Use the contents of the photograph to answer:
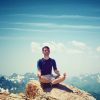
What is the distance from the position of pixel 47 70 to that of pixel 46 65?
506mm

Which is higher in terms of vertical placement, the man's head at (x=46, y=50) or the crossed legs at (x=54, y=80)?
the man's head at (x=46, y=50)

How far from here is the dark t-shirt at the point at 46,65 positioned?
1626 centimetres

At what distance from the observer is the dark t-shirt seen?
53.4 ft

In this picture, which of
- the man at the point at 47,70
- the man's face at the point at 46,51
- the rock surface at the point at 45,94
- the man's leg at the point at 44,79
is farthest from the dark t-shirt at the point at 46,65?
the rock surface at the point at 45,94

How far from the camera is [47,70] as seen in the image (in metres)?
16.7

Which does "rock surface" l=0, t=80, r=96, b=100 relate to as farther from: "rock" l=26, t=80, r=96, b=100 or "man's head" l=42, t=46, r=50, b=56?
"man's head" l=42, t=46, r=50, b=56

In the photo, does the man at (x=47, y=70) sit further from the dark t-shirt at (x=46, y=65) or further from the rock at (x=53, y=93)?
the rock at (x=53, y=93)

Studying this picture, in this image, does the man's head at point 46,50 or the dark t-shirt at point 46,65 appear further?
the dark t-shirt at point 46,65

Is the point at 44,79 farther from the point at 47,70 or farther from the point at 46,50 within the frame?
the point at 46,50

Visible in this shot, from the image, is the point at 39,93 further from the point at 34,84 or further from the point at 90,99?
the point at 90,99

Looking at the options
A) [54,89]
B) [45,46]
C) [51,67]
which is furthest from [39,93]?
[45,46]

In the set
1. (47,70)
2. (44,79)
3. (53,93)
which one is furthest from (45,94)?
(47,70)

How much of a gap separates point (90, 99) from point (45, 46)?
6.10m

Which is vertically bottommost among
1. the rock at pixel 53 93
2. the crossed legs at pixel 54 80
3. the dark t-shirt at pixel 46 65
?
the rock at pixel 53 93
